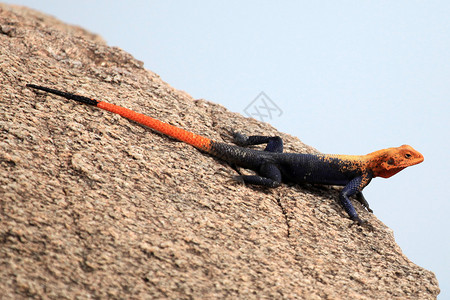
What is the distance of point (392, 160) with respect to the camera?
4617 mm

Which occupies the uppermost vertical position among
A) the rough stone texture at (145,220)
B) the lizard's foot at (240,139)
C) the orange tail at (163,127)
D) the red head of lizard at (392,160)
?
the red head of lizard at (392,160)

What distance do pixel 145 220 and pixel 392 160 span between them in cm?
269

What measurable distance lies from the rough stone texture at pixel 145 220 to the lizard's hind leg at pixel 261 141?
162mm

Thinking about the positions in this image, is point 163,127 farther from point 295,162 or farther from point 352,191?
point 352,191

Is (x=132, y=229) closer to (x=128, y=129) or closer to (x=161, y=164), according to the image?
(x=161, y=164)

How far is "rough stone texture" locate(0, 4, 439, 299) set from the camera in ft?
9.68

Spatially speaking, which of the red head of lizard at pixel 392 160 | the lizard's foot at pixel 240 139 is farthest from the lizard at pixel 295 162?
the lizard's foot at pixel 240 139

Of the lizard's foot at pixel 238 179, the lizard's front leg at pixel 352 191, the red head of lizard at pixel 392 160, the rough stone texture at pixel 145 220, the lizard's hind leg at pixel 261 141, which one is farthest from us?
the lizard's hind leg at pixel 261 141

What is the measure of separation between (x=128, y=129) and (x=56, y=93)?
0.80 m

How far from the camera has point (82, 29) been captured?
32.3 feet

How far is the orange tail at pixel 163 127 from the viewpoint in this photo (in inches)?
173

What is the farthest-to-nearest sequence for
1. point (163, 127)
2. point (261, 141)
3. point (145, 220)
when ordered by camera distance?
point (261, 141) < point (163, 127) < point (145, 220)

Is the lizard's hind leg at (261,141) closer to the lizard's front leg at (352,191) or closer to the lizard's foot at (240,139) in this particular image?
the lizard's foot at (240,139)

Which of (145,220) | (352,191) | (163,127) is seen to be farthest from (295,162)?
(145,220)
